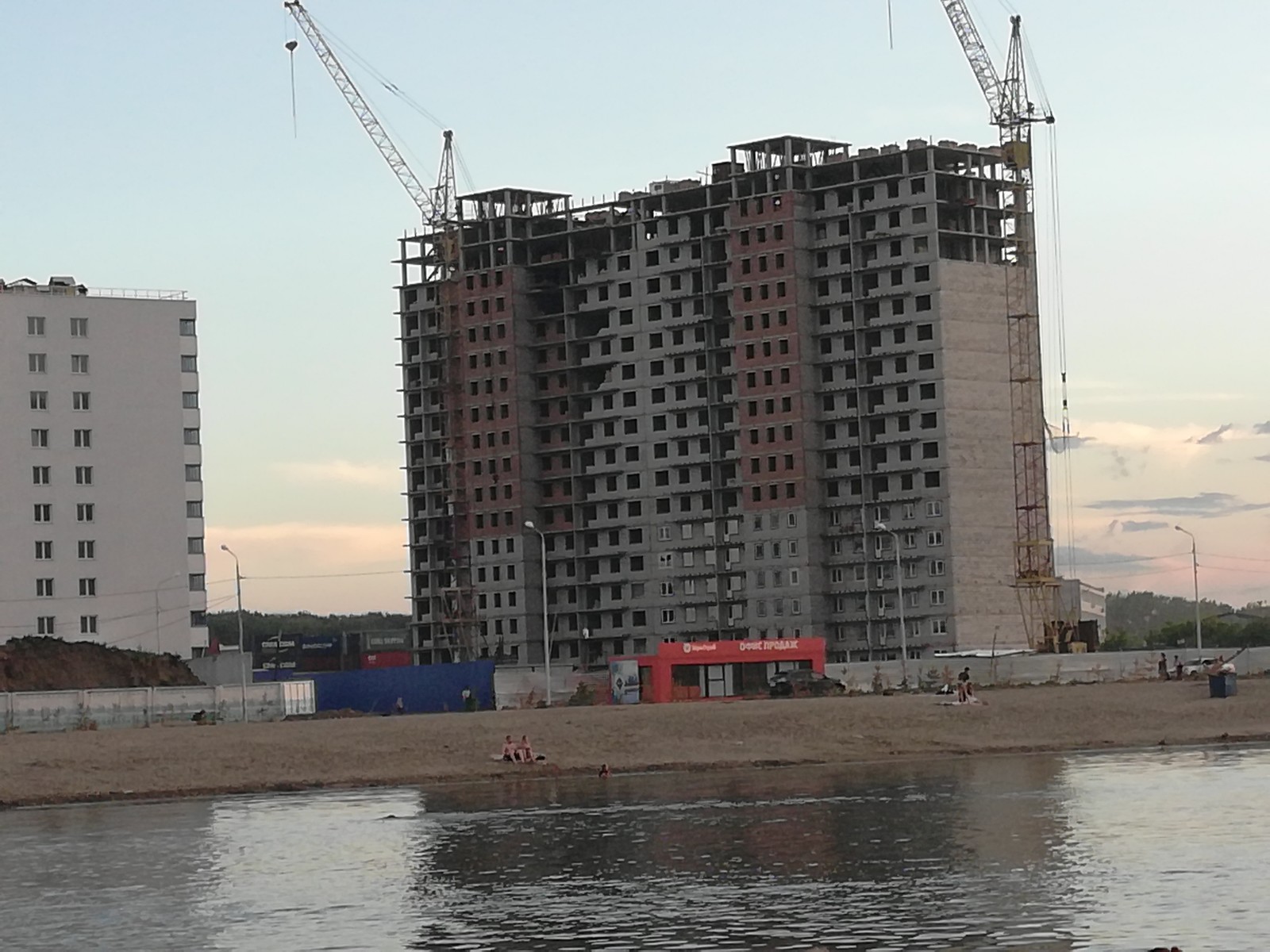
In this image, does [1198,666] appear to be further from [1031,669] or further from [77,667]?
[77,667]

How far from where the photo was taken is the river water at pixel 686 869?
42.1 metres

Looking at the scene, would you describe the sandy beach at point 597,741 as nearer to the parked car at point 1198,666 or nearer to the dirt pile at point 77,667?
the parked car at point 1198,666

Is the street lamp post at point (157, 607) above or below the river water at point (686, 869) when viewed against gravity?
above

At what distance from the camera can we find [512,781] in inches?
3597

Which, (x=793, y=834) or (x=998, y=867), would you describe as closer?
(x=998, y=867)

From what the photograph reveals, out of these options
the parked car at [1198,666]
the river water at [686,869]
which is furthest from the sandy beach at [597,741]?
the parked car at [1198,666]

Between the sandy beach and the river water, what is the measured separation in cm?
1033

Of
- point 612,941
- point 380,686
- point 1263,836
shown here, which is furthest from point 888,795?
point 380,686

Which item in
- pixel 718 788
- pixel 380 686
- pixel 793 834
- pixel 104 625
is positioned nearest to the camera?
pixel 793 834

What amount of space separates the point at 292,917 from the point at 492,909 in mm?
4388

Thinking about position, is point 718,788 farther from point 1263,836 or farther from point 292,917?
point 292,917

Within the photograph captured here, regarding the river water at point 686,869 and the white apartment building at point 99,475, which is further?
the white apartment building at point 99,475

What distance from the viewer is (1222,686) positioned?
371 ft

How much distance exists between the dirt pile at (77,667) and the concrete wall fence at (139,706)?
88.2ft
